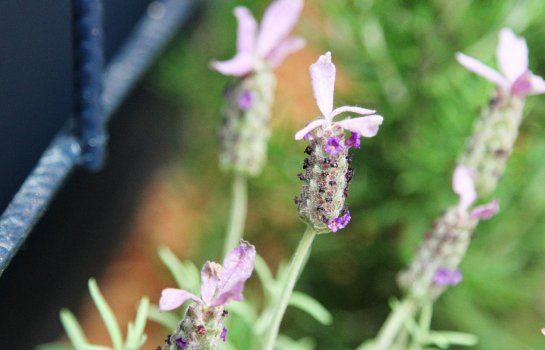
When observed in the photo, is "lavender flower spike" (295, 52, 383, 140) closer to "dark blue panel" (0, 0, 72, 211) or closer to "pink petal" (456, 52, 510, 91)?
"pink petal" (456, 52, 510, 91)

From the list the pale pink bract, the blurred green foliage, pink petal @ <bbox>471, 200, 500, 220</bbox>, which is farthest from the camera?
the blurred green foliage

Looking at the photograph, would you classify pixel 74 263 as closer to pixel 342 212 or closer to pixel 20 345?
pixel 20 345

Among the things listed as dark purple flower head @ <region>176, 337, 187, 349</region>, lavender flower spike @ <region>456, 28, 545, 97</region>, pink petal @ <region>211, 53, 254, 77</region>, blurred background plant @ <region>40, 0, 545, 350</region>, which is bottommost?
dark purple flower head @ <region>176, 337, 187, 349</region>

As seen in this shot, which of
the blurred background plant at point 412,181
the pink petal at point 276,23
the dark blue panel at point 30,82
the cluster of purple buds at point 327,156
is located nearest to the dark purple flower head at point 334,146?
the cluster of purple buds at point 327,156

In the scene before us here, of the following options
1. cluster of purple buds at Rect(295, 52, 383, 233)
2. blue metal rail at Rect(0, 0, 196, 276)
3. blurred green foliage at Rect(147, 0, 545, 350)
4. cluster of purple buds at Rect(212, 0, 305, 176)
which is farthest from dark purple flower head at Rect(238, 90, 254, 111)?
blurred green foliage at Rect(147, 0, 545, 350)

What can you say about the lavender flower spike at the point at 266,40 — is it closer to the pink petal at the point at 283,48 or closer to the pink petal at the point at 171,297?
the pink petal at the point at 283,48

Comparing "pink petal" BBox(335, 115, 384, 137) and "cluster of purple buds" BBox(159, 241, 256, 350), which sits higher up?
"pink petal" BBox(335, 115, 384, 137)

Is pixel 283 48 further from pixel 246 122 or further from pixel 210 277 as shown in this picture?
pixel 210 277

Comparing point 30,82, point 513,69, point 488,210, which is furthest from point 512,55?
point 30,82
